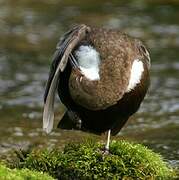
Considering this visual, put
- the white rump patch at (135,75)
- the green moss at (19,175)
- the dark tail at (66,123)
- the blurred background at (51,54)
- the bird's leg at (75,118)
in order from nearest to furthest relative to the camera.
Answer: the green moss at (19,175) < the white rump patch at (135,75) < the bird's leg at (75,118) < the dark tail at (66,123) < the blurred background at (51,54)

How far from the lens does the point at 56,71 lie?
547 centimetres

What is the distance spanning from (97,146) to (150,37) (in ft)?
25.5

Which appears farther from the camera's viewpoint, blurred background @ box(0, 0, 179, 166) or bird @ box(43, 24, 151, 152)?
blurred background @ box(0, 0, 179, 166)

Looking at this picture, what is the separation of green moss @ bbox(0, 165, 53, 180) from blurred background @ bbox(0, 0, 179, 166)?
204 cm

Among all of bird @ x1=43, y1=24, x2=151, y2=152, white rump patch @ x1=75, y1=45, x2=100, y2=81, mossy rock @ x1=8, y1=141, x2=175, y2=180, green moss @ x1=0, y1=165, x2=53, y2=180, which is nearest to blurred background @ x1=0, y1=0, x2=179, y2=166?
mossy rock @ x1=8, y1=141, x2=175, y2=180

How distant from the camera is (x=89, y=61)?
5.57 meters

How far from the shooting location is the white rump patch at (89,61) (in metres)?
5.56

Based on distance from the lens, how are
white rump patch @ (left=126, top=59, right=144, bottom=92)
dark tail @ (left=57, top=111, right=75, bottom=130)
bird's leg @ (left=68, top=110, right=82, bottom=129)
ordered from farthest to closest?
1. dark tail @ (left=57, top=111, right=75, bottom=130)
2. bird's leg @ (left=68, top=110, right=82, bottom=129)
3. white rump patch @ (left=126, top=59, right=144, bottom=92)

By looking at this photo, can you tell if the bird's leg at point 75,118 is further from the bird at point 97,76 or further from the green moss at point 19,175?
the green moss at point 19,175

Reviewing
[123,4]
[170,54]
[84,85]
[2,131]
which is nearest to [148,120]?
[2,131]

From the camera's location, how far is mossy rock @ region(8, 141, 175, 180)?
5.55m

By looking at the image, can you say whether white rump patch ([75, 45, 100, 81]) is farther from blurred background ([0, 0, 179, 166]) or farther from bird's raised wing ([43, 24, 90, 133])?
blurred background ([0, 0, 179, 166])

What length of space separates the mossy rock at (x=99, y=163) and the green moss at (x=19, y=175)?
428 mm

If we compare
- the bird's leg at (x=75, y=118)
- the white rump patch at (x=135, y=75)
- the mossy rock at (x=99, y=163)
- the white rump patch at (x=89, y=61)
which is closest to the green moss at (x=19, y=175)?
the mossy rock at (x=99, y=163)
